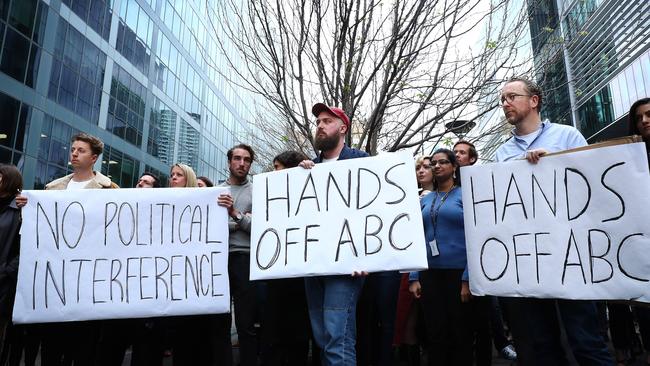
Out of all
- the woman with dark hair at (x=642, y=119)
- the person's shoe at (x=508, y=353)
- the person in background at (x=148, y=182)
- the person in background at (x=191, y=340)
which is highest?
the woman with dark hair at (x=642, y=119)

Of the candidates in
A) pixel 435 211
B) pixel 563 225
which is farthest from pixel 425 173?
pixel 563 225

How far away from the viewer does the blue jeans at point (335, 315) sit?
242 cm

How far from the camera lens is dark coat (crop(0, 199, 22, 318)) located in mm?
3020

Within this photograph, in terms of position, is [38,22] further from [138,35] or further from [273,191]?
[273,191]

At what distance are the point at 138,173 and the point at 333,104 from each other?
65.6ft

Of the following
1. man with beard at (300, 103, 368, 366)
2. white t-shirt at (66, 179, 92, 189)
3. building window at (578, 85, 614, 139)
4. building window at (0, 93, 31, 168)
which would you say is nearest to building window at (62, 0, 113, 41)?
building window at (0, 93, 31, 168)

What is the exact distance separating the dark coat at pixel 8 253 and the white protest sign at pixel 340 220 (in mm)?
1773

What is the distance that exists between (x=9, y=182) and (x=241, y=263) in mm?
1881

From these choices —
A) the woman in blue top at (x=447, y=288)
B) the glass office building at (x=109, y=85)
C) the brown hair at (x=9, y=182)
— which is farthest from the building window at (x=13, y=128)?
the woman in blue top at (x=447, y=288)

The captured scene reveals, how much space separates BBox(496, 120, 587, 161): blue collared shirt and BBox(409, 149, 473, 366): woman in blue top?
678 mm

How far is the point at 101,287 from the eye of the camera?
9.65ft

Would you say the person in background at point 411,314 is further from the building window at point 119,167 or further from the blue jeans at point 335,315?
the building window at point 119,167

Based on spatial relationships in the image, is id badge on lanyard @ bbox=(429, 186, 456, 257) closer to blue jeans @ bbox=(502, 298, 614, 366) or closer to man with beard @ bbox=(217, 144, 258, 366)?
blue jeans @ bbox=(502, 298, 614, 366)

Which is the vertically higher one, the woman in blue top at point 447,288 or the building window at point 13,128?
the building window at point 13,128
